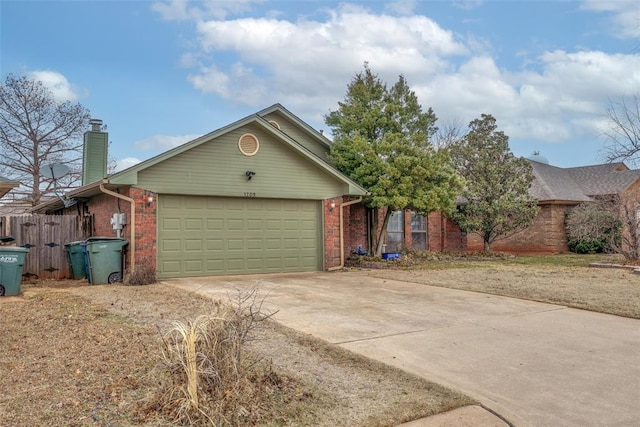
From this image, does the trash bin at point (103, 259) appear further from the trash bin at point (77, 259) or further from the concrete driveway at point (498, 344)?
the concrete driveway at point (498, 344)

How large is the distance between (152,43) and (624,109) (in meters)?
17.4

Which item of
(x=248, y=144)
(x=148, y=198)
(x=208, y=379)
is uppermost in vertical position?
(x=248, y=144)

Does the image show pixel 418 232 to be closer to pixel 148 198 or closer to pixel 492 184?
pixel 492 184

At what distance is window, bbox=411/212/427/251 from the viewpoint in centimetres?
1950

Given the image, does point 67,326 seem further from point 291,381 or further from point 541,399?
point 541,399

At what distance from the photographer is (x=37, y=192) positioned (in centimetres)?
2767

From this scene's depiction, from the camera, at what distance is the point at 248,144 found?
1307cm

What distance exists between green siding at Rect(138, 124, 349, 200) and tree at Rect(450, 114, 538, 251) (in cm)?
790

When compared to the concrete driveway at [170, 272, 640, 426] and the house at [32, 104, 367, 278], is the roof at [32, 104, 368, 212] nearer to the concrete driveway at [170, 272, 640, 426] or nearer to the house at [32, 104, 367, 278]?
the house at [32, 104, 367, 278]

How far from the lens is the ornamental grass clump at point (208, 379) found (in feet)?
10.3

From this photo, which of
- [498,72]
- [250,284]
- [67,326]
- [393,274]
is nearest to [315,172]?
[393,274]

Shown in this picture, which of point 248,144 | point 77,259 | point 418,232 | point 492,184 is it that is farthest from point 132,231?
point 492,184

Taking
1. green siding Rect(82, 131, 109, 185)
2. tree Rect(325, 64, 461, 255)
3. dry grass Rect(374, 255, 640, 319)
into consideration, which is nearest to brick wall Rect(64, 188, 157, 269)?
green siding Rect(82, 131, 109, 185)

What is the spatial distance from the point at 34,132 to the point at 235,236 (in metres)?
21.4
